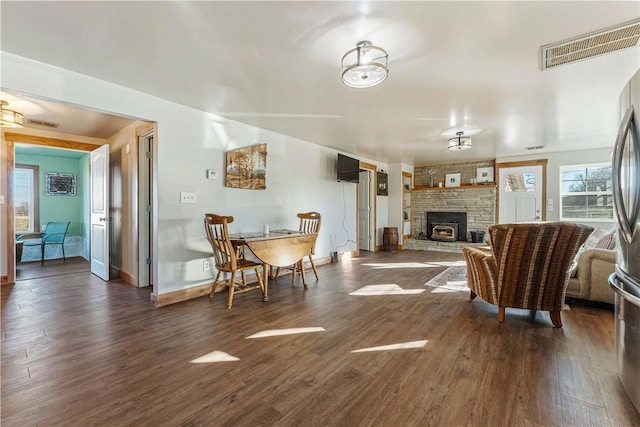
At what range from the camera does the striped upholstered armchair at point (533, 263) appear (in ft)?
7.17

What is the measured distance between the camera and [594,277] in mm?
2770

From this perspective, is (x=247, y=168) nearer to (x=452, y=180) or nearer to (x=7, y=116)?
(x=7, y=116)

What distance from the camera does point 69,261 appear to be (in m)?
5.24

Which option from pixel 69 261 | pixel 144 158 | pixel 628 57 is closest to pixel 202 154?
pixel 144 158

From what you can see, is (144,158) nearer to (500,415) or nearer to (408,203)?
(500,415)

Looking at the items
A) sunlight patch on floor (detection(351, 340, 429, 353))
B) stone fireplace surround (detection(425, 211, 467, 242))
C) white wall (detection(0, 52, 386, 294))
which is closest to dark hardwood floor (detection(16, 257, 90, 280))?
white wall (detection(0, 52, 386, 294))

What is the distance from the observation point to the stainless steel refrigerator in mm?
1373

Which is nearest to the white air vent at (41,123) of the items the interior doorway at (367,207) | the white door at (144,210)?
the white door at (144,210)

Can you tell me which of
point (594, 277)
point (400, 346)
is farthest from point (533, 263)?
point (400, 346)

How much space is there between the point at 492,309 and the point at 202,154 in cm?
354

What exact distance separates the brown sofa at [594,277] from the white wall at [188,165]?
3.48 meters

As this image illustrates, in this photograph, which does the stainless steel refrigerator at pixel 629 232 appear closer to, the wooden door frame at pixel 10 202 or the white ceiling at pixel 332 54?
the white ceiling at pixel 332 54

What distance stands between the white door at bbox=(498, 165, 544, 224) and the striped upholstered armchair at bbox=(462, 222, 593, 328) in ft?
14.5

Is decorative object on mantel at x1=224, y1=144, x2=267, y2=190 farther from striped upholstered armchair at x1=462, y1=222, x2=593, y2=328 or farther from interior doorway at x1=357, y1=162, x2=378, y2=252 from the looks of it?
interior doorway at x1=357, y1=162, x2=378, y2=252
